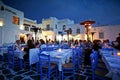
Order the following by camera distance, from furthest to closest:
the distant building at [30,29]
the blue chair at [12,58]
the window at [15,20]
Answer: the window at [15,20]
the distant building at [30,29]
the blue chair at [12,58]

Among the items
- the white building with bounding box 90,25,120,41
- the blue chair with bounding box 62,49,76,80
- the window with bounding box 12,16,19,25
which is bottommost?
the blue chair with bounding box 62,49,76,80

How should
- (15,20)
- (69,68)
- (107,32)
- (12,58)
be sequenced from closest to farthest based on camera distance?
(69,68)
(12,58)
(15,20)
(107,32)

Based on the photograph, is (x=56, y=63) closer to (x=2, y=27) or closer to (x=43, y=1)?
(x=2, y=27)

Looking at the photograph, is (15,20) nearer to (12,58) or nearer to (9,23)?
(9,23)

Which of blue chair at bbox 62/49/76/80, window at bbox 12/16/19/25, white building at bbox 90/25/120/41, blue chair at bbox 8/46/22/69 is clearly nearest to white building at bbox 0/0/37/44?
window at bbox 12/16/19/25

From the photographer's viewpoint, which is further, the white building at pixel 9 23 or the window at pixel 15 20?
the window at pixel 15 20

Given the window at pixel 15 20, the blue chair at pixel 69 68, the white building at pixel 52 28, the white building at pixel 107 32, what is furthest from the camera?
the white building at pixel 52 28

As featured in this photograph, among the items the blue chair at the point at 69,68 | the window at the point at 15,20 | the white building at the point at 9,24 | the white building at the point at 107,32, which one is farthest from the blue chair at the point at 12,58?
the white building at the point at 107,32

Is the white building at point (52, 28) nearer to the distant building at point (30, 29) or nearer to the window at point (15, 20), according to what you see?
the distant building at point (30, 29)

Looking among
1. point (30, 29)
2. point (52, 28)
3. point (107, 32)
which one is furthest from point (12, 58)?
point (52, 28)

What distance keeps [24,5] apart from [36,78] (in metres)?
65.8

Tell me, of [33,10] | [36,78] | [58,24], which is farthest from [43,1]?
[36,78]

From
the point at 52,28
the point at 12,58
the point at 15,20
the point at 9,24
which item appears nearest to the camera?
the point at 12,58

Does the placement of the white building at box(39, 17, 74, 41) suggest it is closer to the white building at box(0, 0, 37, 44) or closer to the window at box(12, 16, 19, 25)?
the white building at box(0, 0, 37, 44)
